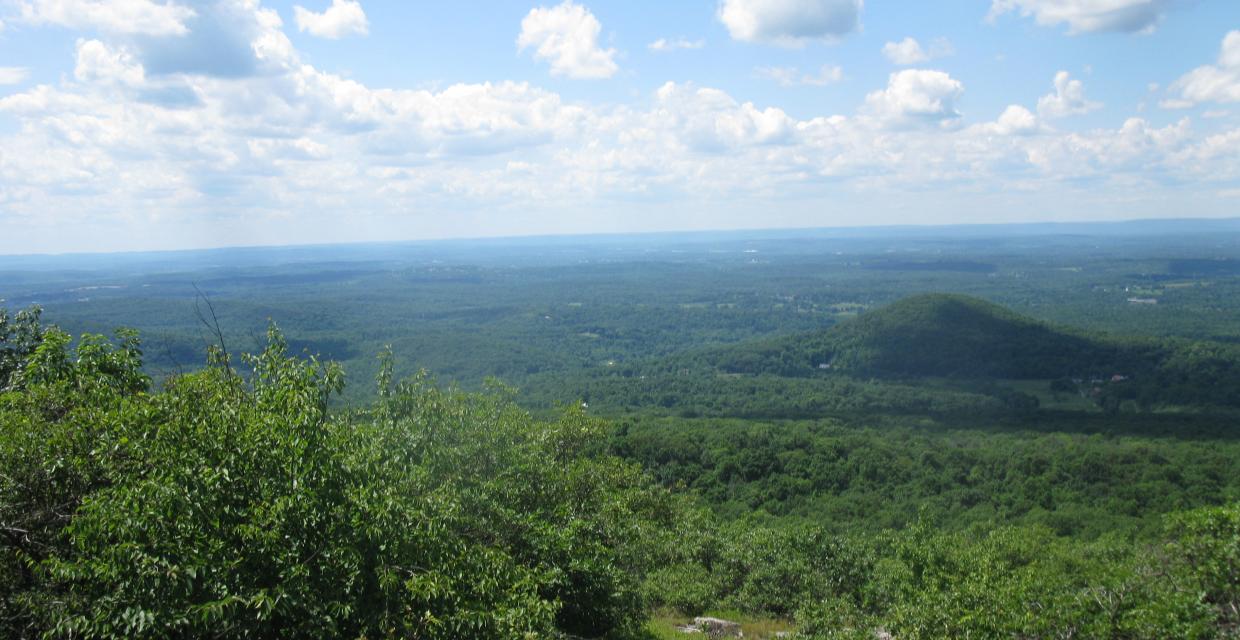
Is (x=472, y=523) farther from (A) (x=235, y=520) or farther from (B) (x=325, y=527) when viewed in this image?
(A) (x=235, y=520)

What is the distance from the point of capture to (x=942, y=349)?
4860 inches

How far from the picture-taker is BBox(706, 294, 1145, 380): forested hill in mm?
111500

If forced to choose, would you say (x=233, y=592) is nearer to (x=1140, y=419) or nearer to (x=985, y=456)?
(x=985, y=456)

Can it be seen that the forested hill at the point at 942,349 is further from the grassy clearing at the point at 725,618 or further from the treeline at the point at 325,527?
the treeline at the point at 325,527

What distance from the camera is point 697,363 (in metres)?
138

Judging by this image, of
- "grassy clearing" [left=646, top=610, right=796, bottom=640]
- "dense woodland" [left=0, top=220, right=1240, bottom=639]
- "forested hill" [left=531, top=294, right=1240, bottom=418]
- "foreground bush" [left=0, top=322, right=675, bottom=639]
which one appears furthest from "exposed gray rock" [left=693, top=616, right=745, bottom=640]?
"forested hill" [left=531, top=294, right=1240, bottom=418]

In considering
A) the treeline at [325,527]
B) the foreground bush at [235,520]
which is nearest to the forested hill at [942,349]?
the treeline at [325,527]

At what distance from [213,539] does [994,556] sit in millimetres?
23807

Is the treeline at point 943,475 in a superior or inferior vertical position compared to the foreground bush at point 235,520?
inferior

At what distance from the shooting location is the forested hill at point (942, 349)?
11150 cm

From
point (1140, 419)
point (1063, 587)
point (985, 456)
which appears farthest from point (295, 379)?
point (1140, 419)

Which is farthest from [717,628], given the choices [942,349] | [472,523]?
[942,349]

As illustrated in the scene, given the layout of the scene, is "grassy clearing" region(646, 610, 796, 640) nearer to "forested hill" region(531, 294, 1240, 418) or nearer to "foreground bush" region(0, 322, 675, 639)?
"foreground bush" region(0, 322, 675, 639)

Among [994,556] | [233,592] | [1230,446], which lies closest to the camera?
[233,592]
